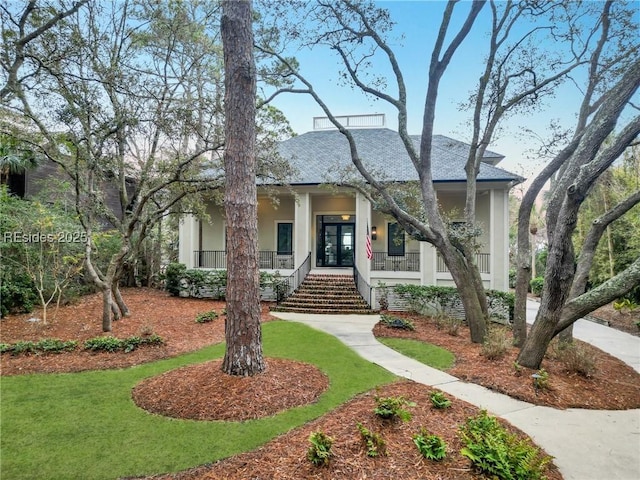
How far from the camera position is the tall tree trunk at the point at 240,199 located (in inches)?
185

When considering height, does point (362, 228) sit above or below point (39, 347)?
above

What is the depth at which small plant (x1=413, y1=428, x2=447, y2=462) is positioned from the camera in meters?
3.01

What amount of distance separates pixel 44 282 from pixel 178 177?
5.42 m

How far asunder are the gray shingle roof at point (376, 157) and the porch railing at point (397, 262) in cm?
343

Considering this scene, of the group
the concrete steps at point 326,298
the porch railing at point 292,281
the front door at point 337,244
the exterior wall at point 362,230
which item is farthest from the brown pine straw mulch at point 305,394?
the front door at point 337,244

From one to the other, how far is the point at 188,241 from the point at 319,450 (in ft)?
43.7

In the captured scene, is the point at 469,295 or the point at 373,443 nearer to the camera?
the point at 373,443

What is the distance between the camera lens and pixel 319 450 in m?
2.89

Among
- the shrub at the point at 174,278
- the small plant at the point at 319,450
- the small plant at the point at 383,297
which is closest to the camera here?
the small plant at the point at 319,450

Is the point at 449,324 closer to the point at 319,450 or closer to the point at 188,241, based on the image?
the point at 319,450

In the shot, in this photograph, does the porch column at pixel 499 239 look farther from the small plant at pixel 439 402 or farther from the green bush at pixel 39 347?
the green bush at pixel 39 347

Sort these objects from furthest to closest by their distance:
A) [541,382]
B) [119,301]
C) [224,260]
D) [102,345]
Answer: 1. [224,260]
2. [119,301]
3. [102,345]
4. [541,382]

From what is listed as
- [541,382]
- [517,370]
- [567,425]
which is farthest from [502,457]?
[517,370]

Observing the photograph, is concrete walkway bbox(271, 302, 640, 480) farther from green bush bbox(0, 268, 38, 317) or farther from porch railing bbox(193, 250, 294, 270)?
green bush bbox(0, 268, 38, 317)
